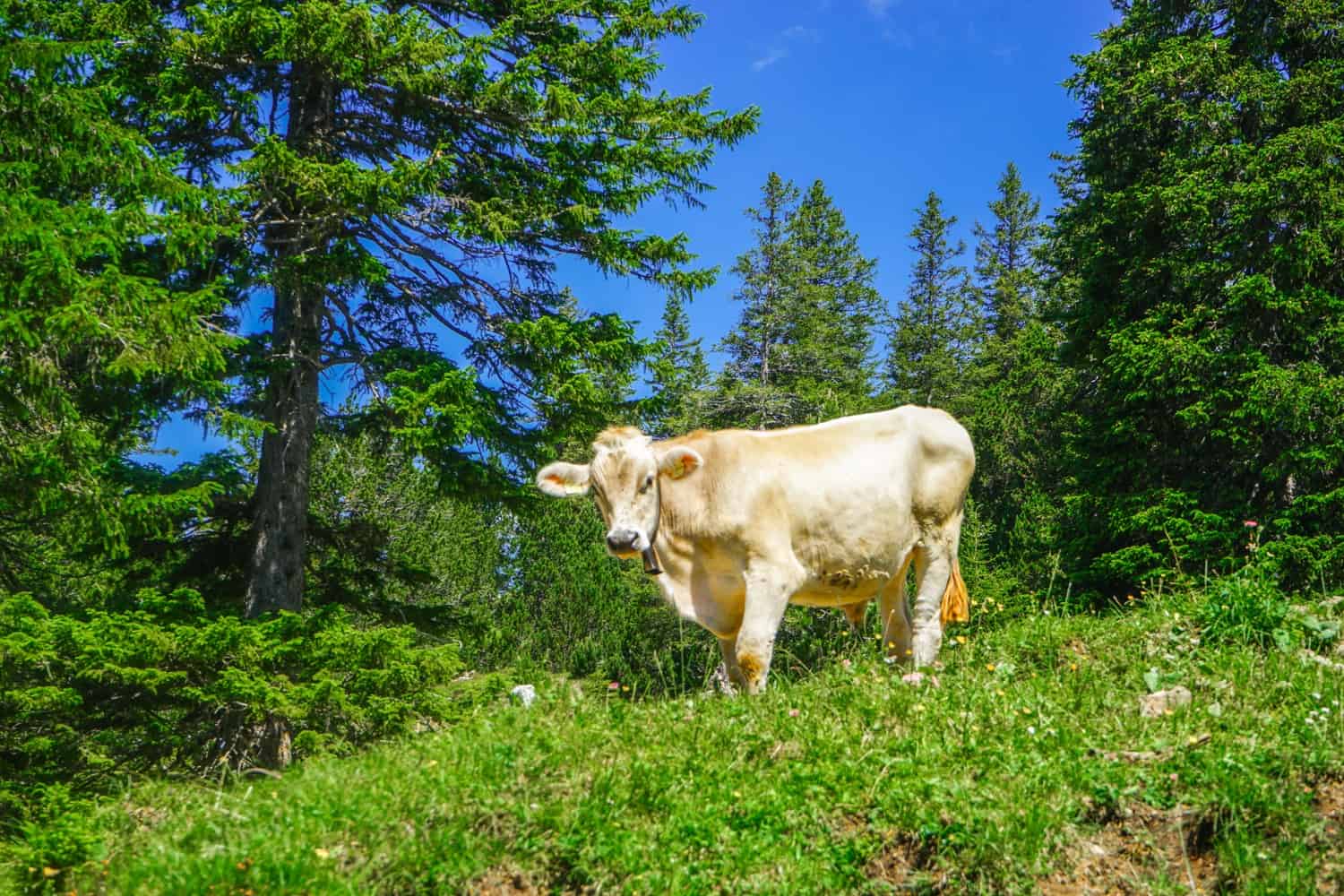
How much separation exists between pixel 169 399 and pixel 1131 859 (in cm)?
1076

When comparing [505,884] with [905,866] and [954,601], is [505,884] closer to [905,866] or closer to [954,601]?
[905,866]

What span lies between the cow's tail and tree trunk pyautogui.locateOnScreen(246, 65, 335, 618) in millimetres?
8407

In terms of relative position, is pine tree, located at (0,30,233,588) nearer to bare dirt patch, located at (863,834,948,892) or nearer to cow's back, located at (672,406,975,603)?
cow's back, located at (672,406,975,603)

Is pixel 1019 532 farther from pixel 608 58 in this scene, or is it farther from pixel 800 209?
pixel 800 209

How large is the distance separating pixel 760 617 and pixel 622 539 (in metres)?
1.12

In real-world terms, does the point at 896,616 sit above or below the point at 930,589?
below

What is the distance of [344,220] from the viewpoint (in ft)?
39.9

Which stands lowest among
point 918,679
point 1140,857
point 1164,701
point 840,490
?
point 1140,857

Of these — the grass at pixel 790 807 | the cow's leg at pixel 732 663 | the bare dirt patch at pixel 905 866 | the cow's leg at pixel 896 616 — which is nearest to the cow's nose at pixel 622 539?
the cow's leg at pixel 732 663

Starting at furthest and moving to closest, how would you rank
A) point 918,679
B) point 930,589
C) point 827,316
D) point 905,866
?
1. point 827,316
2. point 930,589
3. point 918,679
4. point 905,866

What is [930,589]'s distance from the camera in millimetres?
7645

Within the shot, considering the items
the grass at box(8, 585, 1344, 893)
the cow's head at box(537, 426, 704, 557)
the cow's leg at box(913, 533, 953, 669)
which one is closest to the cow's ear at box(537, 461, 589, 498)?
the cow's head at box(537, 426, 704, 557)

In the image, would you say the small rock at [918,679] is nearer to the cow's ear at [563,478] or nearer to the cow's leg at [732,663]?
the cow's leg at [732,663]

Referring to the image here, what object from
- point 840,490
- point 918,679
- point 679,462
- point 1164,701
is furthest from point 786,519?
point 1164,701
